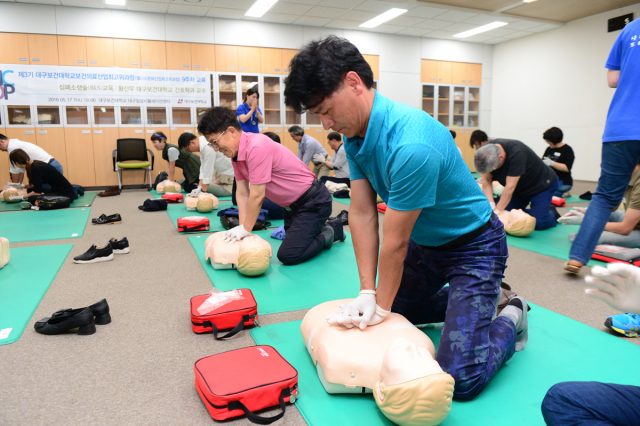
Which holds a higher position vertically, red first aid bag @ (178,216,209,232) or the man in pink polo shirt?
the man in pink polo shirt

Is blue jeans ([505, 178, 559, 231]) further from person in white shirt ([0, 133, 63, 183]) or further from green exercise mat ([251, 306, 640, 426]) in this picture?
person in white shirt ([0, 133, 63, 183])

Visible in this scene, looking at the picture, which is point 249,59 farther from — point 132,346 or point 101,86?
point 132,346

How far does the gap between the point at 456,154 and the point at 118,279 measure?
2.18m

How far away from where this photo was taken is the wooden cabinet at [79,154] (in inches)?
289

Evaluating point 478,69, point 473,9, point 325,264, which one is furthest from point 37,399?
point 478,69

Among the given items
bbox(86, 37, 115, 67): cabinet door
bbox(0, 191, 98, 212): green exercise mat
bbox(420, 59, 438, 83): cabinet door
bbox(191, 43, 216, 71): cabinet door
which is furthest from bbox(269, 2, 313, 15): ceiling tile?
bbox(0, 191, 98, 212): green exercise mat

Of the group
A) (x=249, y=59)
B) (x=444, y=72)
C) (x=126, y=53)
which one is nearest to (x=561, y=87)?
(x=444, y=72)

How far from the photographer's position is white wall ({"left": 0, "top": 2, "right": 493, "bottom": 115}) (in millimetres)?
6926

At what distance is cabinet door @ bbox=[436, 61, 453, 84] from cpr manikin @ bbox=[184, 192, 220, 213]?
710cm

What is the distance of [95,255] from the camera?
2881mm

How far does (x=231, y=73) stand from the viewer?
808 cm

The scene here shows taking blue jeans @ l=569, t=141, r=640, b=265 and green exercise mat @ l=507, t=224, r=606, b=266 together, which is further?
green exercise mat @ l=507, t=224, r=606, b=266

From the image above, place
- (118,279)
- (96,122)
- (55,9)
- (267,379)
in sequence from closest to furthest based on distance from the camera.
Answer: (267,379) < (118,279) < (55,9) < (96,122)

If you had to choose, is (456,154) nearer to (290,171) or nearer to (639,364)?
(639,364)
